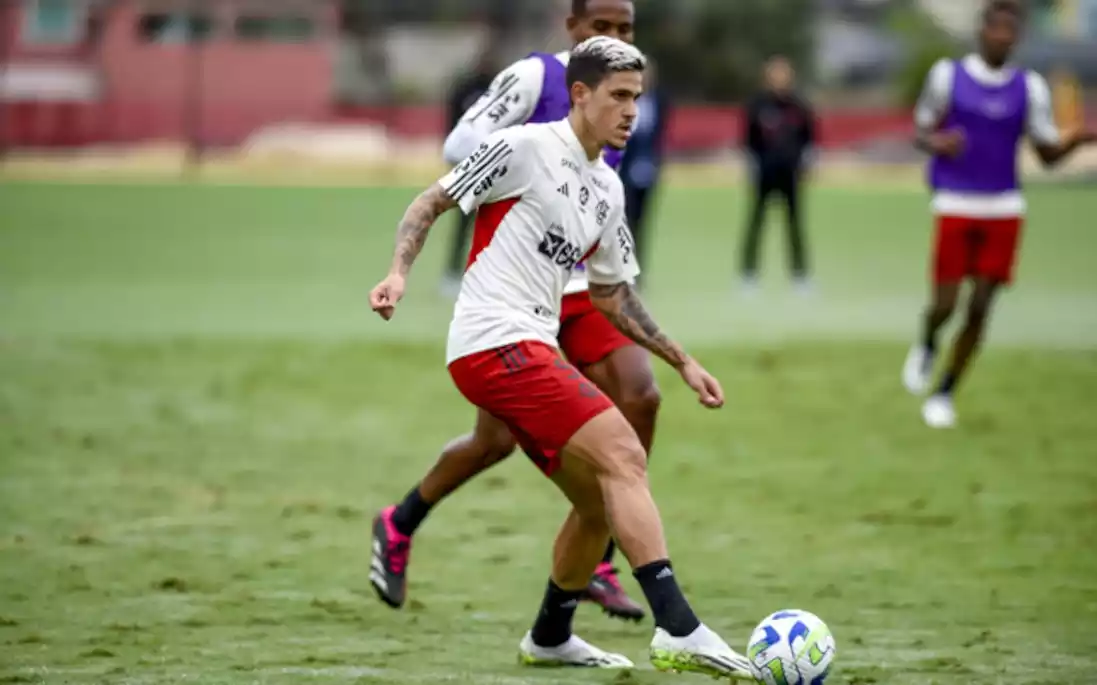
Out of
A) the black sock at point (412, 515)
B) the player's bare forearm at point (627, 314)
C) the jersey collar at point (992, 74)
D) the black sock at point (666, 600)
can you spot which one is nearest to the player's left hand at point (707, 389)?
the player's bare forearm at point (627, 314)

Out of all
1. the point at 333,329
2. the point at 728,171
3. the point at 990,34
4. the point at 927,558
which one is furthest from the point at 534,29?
the point at 927,558

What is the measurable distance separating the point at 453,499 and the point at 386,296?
→ 4213 mm

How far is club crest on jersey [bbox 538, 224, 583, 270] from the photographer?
20.0 feet

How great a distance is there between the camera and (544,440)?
596cm

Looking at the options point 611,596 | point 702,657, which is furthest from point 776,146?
point 702,657

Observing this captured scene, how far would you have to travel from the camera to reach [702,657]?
5637 mm

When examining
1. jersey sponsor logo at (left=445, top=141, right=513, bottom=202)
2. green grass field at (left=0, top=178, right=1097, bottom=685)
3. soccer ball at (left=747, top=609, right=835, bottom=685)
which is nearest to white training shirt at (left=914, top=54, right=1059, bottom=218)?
green grass field at (left=0, top=178, right=1097, bottom=685)

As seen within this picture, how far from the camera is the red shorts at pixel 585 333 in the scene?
713 cm

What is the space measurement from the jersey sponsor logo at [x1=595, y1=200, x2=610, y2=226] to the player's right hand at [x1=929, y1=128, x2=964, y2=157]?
239 inches

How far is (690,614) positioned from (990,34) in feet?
23.8

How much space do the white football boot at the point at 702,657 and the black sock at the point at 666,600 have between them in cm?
3

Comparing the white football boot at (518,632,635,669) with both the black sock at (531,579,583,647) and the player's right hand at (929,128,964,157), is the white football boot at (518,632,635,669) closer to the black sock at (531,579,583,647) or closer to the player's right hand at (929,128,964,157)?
the black sock at (531,579,583,647)

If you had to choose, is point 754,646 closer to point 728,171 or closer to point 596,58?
point 596,58

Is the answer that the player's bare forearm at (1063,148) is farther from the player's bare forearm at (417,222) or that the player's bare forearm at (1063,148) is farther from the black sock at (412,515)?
the player's bare forearm at (417,222)
